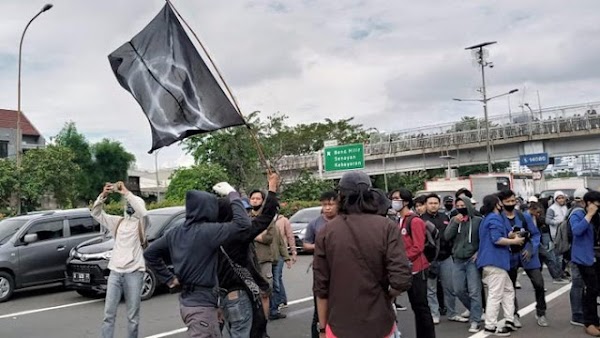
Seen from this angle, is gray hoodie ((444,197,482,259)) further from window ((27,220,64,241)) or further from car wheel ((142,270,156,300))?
window ((27,220,64,241))

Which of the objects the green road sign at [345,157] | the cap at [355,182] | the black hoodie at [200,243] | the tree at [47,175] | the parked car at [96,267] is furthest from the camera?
the green road sign at [345,157]

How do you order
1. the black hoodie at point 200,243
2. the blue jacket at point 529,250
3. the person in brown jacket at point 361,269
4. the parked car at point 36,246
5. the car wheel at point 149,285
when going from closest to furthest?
the person in brown jacket at point 361,269
the black hoodie at point 200,243
the blue jacket at point 529,250
the car wheel at point 149,285
the parked car at point 36,246

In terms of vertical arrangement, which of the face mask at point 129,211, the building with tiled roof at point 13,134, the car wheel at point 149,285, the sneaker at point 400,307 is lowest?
the sneaker at point 400,307

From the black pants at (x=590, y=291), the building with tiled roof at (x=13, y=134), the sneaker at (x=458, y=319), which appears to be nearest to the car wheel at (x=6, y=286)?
the sneaker at (x=458, y=319)

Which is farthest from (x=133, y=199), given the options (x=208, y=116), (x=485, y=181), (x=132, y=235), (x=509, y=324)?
(x=485, y=181)

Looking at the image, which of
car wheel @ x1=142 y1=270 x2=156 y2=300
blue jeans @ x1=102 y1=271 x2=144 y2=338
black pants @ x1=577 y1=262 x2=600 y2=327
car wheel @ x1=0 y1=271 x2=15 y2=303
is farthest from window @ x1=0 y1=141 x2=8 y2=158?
black pants @ x1=577 y1=262 x2=600 y2=327

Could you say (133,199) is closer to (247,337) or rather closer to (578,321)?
(247,337)

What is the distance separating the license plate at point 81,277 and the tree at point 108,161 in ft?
159

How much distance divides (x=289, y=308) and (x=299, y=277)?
411cm

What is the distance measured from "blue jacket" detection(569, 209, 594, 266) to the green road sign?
24.3 metres

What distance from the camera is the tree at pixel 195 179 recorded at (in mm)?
33938

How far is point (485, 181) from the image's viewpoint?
25438mm

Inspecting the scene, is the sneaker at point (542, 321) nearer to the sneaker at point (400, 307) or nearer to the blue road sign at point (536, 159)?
the sneaker at point (400, 307)

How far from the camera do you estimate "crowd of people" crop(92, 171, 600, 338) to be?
3.70m
